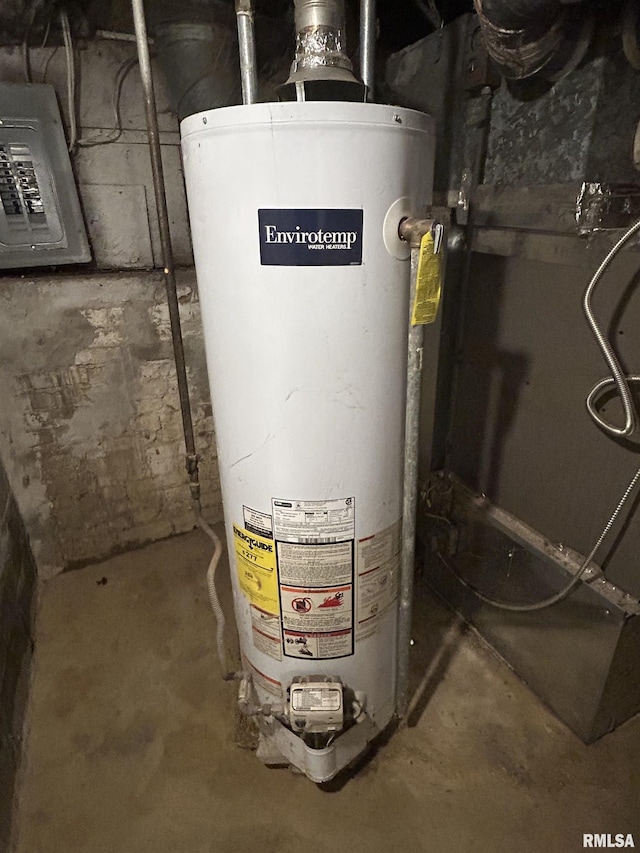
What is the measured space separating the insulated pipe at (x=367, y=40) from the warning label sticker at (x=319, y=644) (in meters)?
1.06

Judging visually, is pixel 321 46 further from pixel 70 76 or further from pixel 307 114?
pixel 70 76

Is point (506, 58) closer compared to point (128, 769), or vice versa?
point (506, 58)

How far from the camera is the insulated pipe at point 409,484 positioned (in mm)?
898

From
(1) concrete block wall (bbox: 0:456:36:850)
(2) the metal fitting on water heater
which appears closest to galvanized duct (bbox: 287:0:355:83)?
(2) the metal fitting on water heater

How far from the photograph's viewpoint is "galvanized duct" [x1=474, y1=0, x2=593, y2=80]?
91 centimetres

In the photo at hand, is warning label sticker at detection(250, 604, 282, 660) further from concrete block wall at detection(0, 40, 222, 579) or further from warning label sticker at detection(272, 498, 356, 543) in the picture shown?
concrete block wall at detection(0, 40, 222, 579)

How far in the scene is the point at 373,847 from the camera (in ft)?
3.79

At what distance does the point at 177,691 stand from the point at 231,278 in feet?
4.18

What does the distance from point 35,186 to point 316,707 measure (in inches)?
65.8

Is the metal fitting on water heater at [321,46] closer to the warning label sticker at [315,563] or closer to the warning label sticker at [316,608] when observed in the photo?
the warning label sticker at [315,563]

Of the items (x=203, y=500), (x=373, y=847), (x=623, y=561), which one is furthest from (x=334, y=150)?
(x=203, y=500)

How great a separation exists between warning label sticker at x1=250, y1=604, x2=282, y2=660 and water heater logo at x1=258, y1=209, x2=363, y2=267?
745 millimetres

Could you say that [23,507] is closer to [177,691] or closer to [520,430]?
[177,691]

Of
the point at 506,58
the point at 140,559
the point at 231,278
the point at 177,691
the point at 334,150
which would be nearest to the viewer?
the point at 334,150
